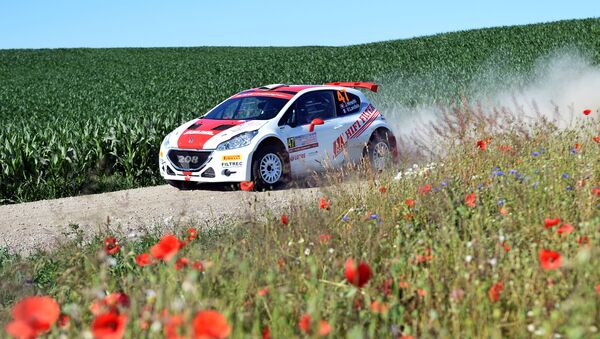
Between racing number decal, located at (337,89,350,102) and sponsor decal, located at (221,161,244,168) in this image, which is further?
racing number decal, located at (337,89,350,102)

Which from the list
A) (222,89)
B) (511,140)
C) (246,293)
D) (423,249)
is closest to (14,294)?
(246,293)

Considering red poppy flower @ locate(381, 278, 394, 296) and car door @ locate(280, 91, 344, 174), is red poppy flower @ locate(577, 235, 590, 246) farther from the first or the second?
car door @ locate(280, 91, 344, 174)

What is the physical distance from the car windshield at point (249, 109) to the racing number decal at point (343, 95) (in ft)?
3.74

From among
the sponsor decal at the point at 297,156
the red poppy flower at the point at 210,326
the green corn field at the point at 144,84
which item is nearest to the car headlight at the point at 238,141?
the sponsor decal at the point at 297,156

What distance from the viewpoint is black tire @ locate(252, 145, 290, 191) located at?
38.0 ft

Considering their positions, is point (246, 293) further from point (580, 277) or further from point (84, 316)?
point (580, 277)

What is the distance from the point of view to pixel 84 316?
4.50 m

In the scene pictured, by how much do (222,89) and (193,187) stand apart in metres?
21.4

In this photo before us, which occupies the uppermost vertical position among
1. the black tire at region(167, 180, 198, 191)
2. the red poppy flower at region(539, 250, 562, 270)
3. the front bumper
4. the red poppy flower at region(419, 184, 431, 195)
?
the front bumper

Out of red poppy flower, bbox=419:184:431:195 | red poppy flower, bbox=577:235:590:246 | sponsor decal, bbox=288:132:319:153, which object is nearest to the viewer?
red poppy flower, bbox=577:235:590:246

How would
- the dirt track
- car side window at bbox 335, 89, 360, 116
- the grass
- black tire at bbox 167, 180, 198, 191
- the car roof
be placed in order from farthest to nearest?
car side window at bbox 335, 89, 360, 116 < the car roof < black tire at bbox 167, 180, 198, 191 < the dirt track < the grass

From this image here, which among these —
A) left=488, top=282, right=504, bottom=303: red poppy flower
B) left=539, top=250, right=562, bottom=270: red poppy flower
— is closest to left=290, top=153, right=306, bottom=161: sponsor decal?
left=488, top=282, right=504, bottom=303: red poppy flower

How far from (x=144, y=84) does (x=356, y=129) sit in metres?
28.3

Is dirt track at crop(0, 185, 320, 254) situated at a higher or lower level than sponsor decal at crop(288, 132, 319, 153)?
lower
